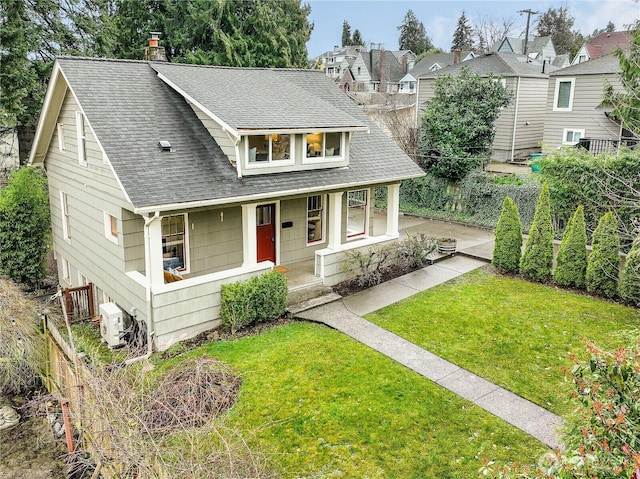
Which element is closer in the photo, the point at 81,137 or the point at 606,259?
the point at 81,137

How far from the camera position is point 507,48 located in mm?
46625

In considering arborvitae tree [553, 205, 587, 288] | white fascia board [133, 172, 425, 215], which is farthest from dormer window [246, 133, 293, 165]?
arborvitae tree [553, 205, 587, 288]

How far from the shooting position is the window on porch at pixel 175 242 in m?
12.6

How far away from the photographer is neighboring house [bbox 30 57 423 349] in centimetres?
1120

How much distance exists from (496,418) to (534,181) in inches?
533

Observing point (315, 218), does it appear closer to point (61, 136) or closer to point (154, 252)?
point (154, 252)

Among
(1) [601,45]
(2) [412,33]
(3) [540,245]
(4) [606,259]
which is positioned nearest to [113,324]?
(3) [540,245]

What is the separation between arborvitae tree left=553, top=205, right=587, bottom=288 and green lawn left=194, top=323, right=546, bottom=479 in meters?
6.72

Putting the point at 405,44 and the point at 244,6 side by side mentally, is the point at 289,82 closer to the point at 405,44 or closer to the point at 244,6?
the point at 244,6

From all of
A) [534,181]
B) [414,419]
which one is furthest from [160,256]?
[534,181]

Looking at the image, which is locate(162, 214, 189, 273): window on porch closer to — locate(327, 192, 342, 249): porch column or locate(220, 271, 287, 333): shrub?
locate(220, 271, 287, 333): shrub

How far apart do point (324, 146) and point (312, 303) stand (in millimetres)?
4327

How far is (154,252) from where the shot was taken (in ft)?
35.5

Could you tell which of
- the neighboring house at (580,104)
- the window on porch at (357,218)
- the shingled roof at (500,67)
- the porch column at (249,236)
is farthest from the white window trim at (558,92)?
the porch column at (249,236)
